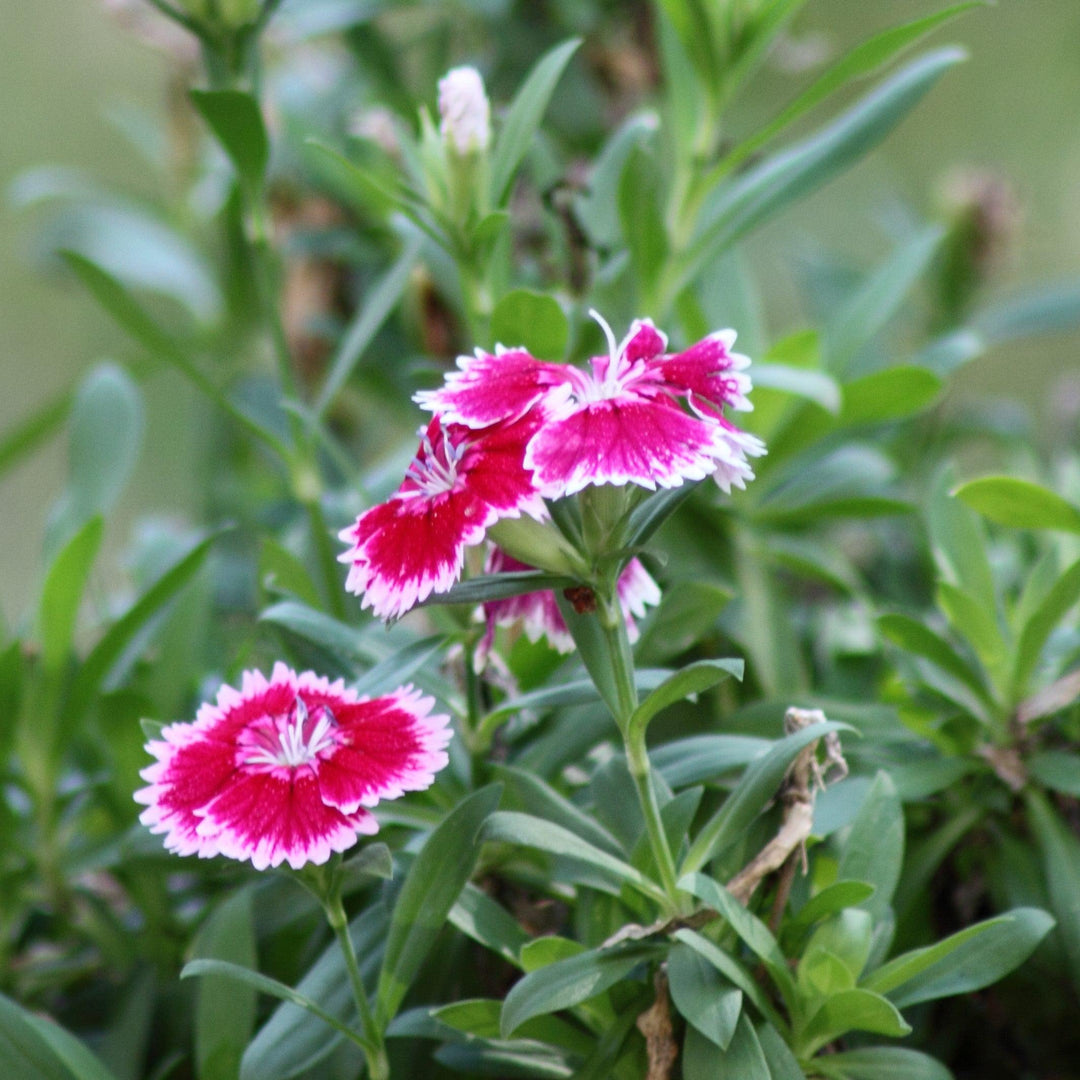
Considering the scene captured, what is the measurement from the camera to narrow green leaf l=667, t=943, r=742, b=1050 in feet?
1.57

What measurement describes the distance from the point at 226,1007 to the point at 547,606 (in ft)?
0.92

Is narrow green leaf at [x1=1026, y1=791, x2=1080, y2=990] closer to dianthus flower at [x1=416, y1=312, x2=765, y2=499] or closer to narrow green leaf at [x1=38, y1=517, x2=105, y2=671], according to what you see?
dianthus flower at [x1=416, y1=312, x2=765, y2=499]

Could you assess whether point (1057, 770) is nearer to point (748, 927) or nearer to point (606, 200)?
point (748, 927)

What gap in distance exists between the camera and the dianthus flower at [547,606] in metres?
0.53

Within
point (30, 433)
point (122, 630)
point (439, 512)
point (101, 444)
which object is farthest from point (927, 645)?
point (30, 433)

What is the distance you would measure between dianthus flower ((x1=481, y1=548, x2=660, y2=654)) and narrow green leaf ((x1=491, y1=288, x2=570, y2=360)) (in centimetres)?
15

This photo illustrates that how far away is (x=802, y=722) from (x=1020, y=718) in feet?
0.66

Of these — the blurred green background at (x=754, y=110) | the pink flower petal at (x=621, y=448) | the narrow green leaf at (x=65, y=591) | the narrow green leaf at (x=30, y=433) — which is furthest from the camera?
the blurred green background at (x=754, y=110)

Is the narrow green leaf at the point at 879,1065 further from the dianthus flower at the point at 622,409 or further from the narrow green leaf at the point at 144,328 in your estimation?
the narrow green leaf at the point at 144,328

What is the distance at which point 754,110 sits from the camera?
2090 millimetres

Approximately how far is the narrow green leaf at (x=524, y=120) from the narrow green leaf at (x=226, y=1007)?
1.44 ft

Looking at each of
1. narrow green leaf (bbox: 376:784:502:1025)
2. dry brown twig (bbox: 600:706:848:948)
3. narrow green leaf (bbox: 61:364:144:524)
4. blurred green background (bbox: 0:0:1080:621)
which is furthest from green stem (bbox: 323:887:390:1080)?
blurred green background (bbox: 0:0:1080:621)

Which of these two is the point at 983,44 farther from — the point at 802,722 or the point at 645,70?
the point at 802,722

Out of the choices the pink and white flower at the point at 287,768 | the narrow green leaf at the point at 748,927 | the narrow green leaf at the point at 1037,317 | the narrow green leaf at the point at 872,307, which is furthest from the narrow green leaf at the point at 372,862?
the narrow green leaf at the point at 1037,317
